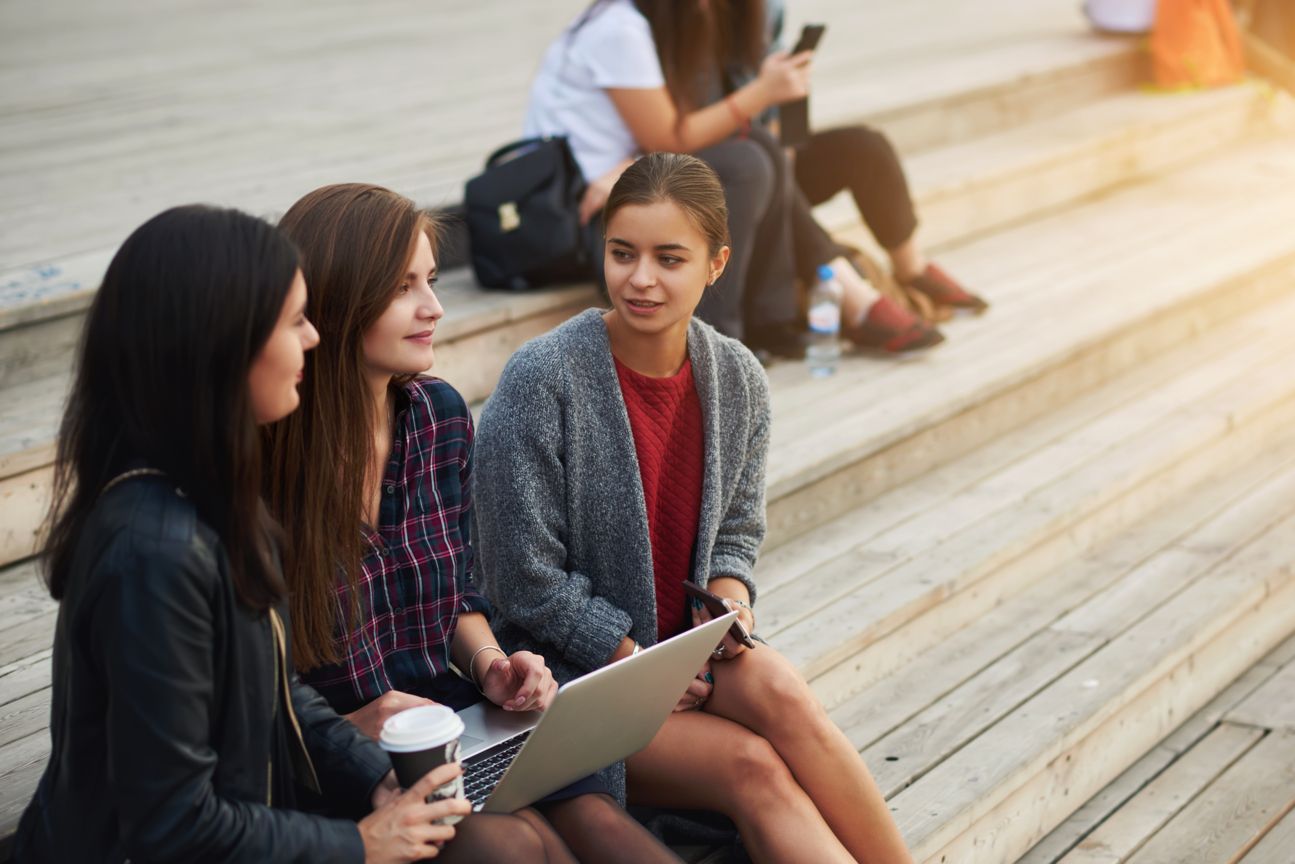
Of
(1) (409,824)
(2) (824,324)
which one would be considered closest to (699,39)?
(2) (824,324)

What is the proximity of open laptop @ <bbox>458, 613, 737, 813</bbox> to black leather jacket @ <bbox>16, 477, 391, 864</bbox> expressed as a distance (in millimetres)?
223

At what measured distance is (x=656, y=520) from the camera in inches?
76.6

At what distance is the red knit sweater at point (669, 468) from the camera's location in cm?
192

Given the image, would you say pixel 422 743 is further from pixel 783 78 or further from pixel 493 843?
pixel 783 78

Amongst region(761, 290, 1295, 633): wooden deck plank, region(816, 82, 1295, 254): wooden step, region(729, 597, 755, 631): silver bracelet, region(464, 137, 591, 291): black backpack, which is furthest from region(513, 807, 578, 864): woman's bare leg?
region(816, 82, 1295, 254): wooden step

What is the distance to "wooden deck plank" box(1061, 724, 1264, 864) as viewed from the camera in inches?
88.7

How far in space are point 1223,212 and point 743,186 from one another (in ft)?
7.54

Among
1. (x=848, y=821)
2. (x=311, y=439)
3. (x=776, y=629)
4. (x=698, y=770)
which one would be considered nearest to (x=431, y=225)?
(x=311, y=439)

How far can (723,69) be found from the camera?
3.21 m

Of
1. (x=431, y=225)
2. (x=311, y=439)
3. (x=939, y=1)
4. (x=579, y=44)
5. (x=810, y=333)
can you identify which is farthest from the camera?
(x=939, y=1)

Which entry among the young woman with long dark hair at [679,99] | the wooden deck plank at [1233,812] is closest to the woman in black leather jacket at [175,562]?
the wooden deck plank at [1233,812]

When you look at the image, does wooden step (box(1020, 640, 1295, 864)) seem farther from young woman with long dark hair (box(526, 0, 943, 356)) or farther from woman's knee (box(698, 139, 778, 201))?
woman's knee (box(698, 139, 778, 201))

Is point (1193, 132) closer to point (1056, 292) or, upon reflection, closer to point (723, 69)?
point (1056, 292)

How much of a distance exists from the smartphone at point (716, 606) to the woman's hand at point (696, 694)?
0.23ft
